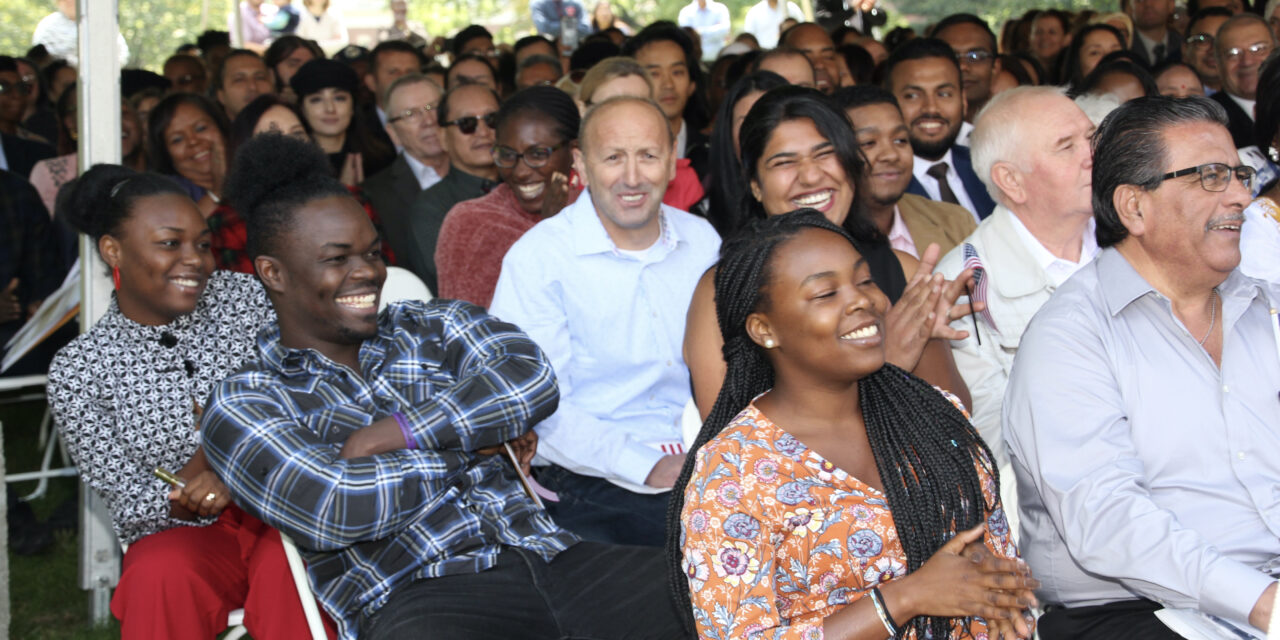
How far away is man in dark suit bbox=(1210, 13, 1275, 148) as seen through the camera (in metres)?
5.95

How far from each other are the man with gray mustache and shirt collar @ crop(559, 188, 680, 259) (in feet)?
4.58

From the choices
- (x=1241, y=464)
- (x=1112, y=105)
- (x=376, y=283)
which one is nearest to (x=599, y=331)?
(x=376, y=283)

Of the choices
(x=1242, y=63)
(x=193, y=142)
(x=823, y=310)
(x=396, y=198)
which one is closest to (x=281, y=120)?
(x=193, y=142)

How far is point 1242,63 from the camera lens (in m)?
6.02

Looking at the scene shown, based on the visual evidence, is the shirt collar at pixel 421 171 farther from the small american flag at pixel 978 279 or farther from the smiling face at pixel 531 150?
the small american flag at pixel 978 279

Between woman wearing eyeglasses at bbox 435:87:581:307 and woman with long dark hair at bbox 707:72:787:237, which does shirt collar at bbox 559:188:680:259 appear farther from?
woman wearing eyeglasses at bbox 435:87:581:307

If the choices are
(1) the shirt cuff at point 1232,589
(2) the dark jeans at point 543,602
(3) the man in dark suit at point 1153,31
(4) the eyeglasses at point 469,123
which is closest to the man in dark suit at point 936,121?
(4) the eyeglasses at point 469,123

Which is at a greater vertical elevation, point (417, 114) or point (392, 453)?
point (417, 114)

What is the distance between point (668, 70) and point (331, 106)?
1.86 metres

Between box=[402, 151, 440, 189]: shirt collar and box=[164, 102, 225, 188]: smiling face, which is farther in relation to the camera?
box=[402, 151, 440, 189]: shirt collar

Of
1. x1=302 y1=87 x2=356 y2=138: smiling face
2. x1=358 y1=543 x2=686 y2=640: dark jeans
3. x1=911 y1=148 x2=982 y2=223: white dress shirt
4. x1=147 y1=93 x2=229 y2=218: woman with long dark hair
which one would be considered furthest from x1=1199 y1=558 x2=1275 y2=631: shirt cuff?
x1=302 y1=87 x2=356 y2=138: smiling face

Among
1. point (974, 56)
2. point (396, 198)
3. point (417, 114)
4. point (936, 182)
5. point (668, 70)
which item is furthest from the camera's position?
point (974, 56)

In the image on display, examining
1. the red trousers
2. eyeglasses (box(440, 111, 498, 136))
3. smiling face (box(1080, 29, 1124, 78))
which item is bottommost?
the red trousers

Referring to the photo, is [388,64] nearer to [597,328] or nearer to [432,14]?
[597,328]
